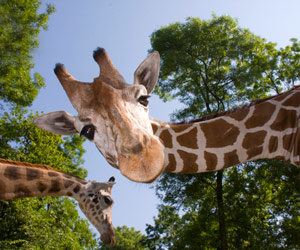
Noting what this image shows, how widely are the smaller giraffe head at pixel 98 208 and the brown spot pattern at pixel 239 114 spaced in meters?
3.51

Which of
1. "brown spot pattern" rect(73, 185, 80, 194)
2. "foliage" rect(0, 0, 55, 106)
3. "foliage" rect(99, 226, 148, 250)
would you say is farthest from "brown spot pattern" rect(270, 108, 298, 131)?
"foliage" rect(99, 226, 148, 250)

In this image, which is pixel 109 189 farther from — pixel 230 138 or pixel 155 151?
pixel 155 151

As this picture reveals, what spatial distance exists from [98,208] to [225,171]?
11.0 meters

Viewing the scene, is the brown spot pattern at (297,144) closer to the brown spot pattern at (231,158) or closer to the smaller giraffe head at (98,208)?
the brown spot pattern at (231,158)

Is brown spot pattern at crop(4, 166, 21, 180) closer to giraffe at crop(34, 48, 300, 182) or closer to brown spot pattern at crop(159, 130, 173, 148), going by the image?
giraffe at crop(34, 48, 300, 182)

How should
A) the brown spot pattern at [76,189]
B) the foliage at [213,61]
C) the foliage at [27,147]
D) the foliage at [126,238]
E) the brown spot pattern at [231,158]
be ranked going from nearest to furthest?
the brown spot pattern at [231,158] < the brown spot pattern at [76,189] < the foliage at [27,147] < the foliage at [213,61] < the foliage at [126,238]

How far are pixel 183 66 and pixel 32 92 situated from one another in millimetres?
7929

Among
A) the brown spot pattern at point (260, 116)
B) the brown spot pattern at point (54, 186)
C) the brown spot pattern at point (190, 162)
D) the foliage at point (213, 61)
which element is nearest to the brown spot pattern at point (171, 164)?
the brown spot pattern at point (190, 162)

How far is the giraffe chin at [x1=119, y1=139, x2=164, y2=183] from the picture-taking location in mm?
2135

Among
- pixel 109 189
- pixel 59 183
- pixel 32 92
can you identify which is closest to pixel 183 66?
pixel 32 92

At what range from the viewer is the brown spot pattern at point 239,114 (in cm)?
362

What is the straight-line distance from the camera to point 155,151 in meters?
2.24

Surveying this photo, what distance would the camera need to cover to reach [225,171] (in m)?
15.9

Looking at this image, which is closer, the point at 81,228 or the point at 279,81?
the point at 81,228
